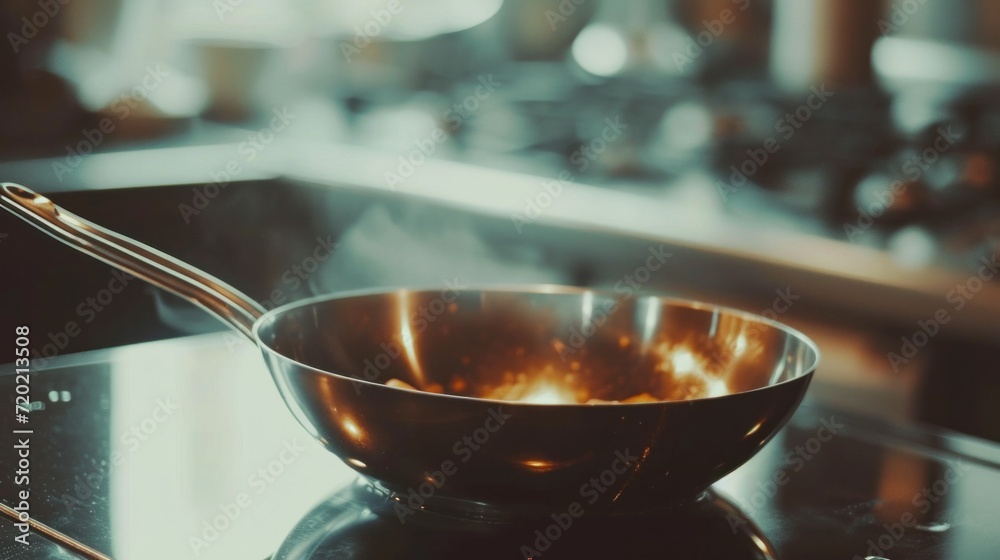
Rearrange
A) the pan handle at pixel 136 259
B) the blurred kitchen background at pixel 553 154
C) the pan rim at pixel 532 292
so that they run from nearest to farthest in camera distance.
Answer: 1. the pan rim at pixel 532 292
2. the pan handle at pixel 136 259
3. the blurred kitchen background at pixel 553 154

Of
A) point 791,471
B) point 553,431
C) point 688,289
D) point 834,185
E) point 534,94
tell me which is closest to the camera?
point 553,431

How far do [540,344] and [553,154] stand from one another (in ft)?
5.46

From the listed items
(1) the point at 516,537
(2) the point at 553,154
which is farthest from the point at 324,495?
(2) the point at 553,154

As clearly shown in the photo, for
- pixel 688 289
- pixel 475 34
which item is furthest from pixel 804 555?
pixel 475 34

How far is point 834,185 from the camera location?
1891mm

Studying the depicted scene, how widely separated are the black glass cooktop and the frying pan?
2 cm

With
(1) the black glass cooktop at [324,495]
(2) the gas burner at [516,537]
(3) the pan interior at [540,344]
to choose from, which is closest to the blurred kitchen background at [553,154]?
(1) the black glass cooktop at [324,495]

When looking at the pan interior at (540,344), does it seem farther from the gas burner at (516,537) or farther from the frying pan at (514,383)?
the gas burner at (516,537)

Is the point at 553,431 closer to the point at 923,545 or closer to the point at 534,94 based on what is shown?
the point at 923,545

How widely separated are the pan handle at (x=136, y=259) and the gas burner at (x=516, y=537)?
0.47ft

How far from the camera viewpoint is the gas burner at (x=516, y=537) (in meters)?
0.54

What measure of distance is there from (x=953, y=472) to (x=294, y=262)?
146cm

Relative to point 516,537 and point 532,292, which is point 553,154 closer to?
point 532,292

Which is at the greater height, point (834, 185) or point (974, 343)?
point (834, 185)
